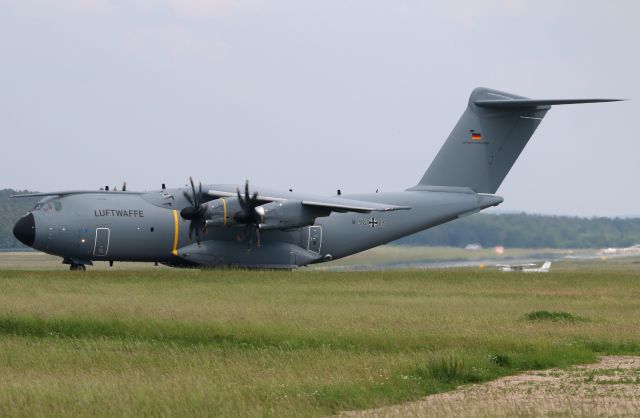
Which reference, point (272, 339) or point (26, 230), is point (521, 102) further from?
point (272, 339)

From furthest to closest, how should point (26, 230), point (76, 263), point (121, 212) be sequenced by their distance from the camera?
point (76, 263)
point (121, 212)
point (26, 230)

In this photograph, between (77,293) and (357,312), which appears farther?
(77,293)

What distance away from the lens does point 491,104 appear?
40.0 m

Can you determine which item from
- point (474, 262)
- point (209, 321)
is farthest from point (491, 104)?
point (209, 321)

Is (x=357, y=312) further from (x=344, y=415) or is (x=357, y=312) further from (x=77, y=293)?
(x=344, y=415)

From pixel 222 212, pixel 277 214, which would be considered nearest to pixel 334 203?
pixel 277 214

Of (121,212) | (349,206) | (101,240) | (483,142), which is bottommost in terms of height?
(101,240)

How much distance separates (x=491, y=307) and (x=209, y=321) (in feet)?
24.7

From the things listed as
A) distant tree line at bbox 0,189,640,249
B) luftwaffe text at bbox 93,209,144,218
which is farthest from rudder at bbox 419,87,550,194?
luftwaffe text at bbox 93,209,144,218

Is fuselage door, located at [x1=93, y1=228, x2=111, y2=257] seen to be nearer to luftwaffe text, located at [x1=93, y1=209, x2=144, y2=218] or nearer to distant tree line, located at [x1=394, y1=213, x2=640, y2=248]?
luftwaffe text, located at [x1=93, y1=209, x2=144, y2=218]

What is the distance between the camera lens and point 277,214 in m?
36.2

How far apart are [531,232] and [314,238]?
61.5 feet

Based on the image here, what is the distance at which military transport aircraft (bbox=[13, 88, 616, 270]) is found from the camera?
1398 inches

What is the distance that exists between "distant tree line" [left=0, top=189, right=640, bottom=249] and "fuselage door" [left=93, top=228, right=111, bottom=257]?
644 inches
